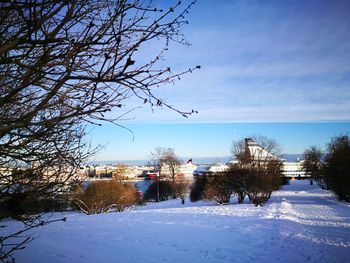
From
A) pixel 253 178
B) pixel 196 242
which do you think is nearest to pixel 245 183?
pixel 253 178

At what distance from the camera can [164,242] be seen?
1208 cm

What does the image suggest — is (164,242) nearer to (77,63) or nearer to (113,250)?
(113,250)

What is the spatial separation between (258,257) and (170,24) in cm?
818

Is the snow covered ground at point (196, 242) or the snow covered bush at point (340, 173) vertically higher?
the snow covered bush at point (340, 173)

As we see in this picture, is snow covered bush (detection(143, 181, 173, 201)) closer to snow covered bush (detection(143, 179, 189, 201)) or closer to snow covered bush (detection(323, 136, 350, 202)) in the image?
snow covered bush (detection(143, 179, 189, 201))

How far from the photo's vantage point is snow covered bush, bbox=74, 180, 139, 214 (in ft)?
107

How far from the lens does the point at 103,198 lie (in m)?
34.8

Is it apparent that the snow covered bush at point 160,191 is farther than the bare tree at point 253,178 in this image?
Yes

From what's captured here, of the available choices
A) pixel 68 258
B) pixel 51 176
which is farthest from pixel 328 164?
pixel 51 176

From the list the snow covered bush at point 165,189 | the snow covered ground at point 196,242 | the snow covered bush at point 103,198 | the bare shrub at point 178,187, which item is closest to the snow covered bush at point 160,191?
the snow covered bush at point 165,189

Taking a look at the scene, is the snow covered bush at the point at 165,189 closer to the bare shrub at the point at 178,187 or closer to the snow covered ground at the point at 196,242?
the bare shrub at the point at 178,187

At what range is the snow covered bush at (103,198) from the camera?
32.5 metres

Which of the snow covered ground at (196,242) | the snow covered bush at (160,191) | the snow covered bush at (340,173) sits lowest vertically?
the snow covered bush at (160,191)

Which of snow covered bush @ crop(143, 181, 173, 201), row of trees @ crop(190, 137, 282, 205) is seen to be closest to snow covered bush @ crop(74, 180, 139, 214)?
row of trees @ crop(190, 137, 282, 205)
